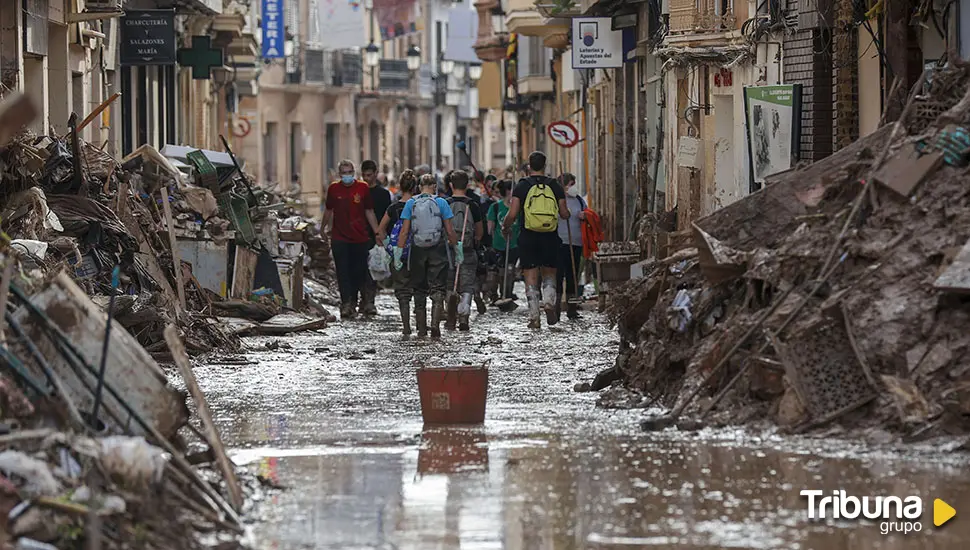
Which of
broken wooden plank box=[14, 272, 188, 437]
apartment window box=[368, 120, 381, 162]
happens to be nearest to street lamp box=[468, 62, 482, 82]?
apartment window box=[368, 120, 381, 162]

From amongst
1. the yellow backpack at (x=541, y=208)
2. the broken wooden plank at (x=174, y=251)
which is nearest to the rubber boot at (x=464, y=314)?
the yellow backpack at (x=541, y=208)

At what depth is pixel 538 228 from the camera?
19250 millimetres

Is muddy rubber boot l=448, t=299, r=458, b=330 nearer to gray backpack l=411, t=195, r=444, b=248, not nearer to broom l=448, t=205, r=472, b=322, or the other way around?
broom l=448, t=205, r=472, b=322

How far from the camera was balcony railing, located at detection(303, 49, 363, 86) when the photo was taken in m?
62.1

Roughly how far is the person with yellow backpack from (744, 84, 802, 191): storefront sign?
194cm

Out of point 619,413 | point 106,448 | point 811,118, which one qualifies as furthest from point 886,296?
point 811,118

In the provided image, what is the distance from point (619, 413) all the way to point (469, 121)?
257ft

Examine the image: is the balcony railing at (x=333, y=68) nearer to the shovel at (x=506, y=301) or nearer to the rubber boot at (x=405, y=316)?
the shovel at (x=506, y=301)

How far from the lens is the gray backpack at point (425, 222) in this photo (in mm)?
17984

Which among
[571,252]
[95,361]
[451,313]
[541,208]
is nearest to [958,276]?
[95,361]

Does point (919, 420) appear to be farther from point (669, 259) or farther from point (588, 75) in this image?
point (588, 75)

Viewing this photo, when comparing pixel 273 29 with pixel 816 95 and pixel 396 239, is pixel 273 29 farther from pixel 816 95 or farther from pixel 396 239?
pixel 816 95

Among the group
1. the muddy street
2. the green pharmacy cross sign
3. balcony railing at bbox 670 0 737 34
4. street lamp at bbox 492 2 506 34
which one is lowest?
the muddy street

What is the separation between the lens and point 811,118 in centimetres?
1761
